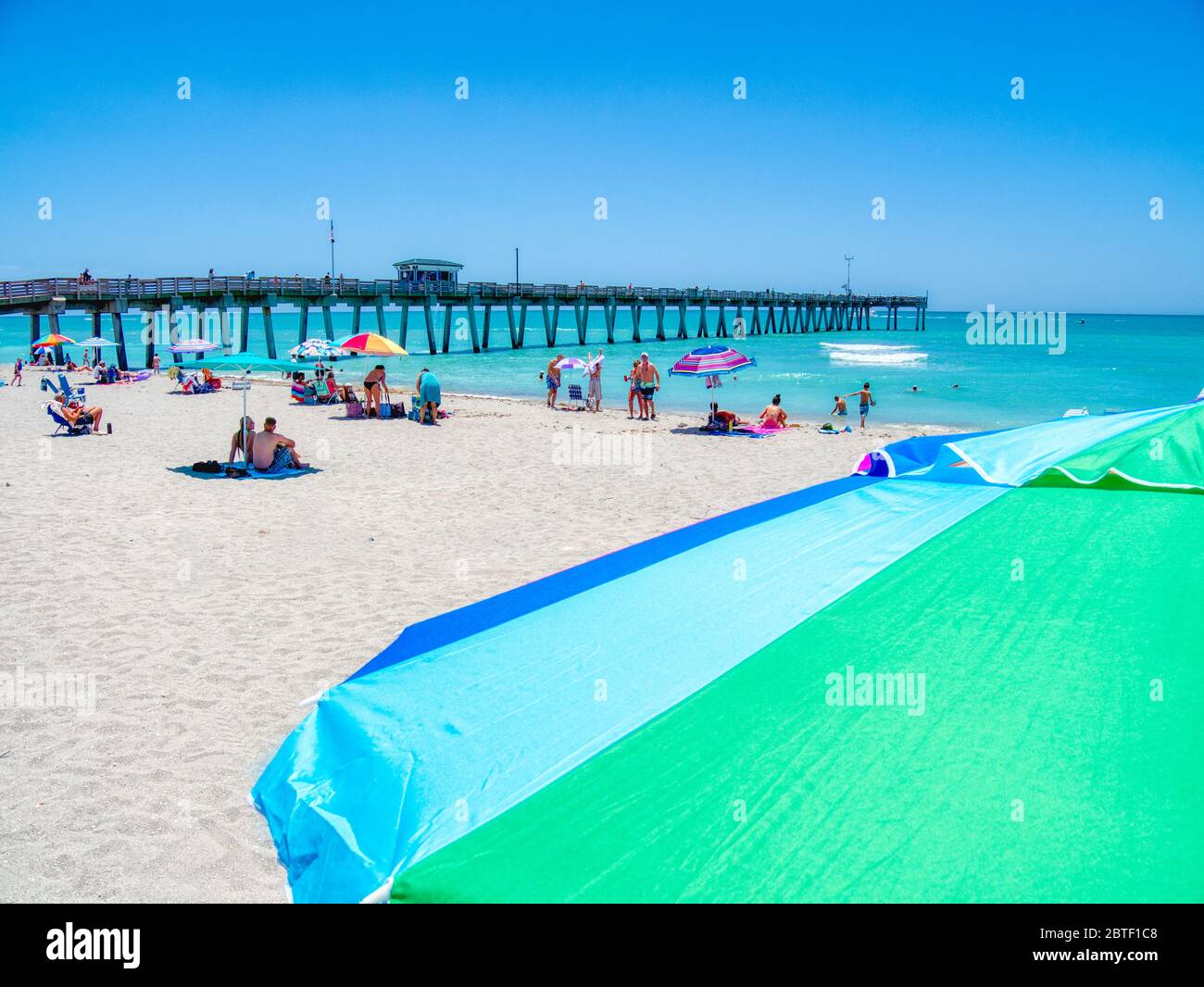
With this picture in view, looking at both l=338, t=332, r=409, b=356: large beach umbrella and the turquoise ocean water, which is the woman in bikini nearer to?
l=338, t=332, r=409, b=356: large beach umbrella

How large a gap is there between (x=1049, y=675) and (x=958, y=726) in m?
0.38

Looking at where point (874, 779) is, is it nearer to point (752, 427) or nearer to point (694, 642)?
point (694, 642)

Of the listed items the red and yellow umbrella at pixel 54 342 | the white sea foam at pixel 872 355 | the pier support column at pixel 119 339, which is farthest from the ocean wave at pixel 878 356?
the red and yellow umbrella at pixel 54 342

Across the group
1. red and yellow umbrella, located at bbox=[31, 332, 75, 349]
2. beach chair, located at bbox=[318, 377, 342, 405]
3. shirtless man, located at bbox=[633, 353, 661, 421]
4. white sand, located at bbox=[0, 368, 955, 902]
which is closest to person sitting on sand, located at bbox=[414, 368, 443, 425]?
white sand, located at bbox=[0, 368, 955, 902]

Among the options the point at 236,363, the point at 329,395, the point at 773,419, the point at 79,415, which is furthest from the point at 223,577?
the point at 329,395

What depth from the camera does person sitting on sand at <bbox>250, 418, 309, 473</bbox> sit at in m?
11.2

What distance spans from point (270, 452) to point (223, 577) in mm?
4828

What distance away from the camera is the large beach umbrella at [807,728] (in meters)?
1.78

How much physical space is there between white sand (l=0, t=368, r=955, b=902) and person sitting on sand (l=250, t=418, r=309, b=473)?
555 millimetres

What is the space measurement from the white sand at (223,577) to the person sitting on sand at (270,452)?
0.55 meters

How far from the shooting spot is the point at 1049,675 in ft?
7.57

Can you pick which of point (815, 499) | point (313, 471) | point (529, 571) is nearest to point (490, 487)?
point (313, 471)

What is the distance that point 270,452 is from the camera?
11.2m

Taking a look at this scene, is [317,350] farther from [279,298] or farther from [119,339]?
[279,298]
